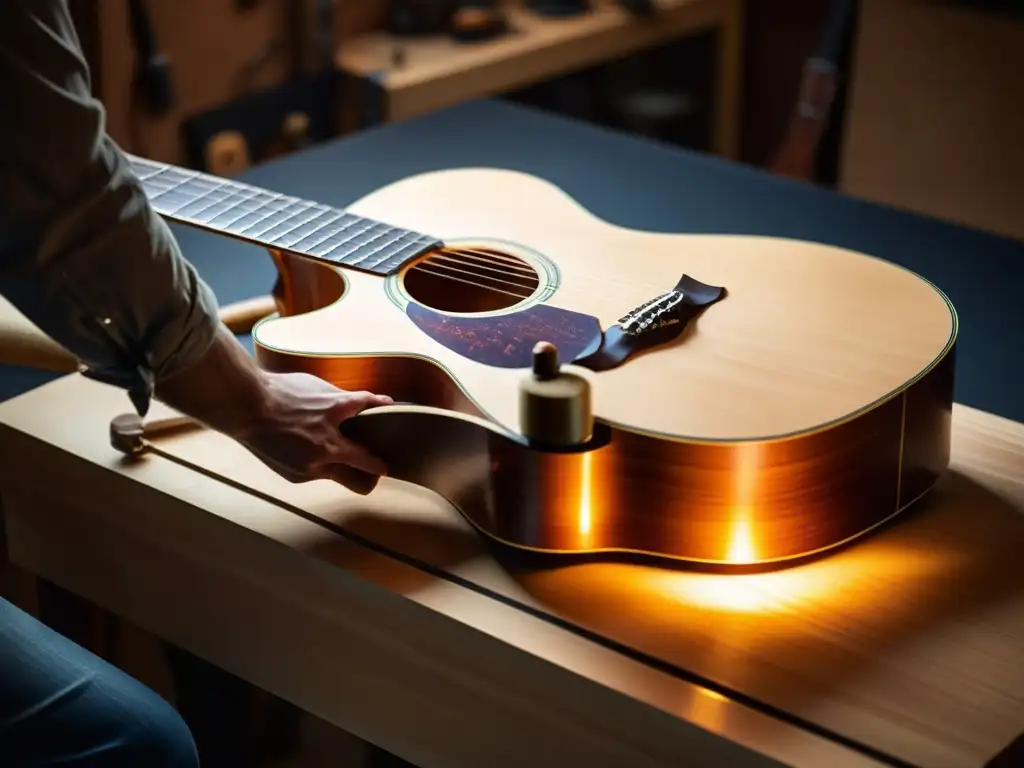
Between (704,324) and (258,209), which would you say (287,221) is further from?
(704,324)

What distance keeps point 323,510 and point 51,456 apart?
0.85 feet

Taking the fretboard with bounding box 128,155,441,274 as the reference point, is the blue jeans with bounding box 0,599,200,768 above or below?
below

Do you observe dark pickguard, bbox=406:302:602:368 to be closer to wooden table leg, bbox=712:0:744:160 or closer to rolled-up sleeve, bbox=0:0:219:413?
rolled-up sleeve, bbox=0:0:219:413

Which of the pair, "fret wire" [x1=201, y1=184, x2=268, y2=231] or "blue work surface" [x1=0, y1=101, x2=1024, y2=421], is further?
"blue work surface" [x1=0, y1=101, x2=1024, y2=421]

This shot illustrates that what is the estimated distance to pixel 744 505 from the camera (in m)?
0.94

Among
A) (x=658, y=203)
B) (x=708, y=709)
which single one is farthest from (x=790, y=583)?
(x=658, y=203)

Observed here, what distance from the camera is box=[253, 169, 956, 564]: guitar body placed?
938mm

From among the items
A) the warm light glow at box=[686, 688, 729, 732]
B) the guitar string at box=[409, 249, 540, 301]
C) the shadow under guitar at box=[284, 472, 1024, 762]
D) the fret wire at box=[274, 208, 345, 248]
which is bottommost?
the warm light glow at box=[686, 688, 729, 732]

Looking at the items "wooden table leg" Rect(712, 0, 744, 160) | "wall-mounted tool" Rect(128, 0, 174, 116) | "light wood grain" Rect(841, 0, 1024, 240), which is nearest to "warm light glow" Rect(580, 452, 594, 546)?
"wall-mounted tool" Rect(128, 0, 174, 116)

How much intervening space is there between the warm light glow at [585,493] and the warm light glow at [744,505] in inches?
3.7

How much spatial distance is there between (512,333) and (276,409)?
0.19 meters

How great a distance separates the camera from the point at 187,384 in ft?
3.15

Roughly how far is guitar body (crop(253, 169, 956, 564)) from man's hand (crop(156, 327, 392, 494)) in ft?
0.08

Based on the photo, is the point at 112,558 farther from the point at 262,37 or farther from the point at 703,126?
the point at 703,126
